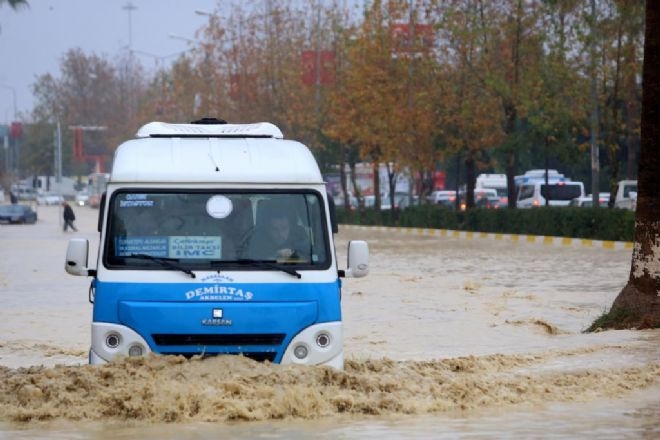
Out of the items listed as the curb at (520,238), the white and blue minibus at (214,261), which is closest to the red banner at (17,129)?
the curb at (520,238)

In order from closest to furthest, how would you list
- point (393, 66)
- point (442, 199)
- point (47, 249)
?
point (47, 249)
point (393, 66)
point (442, 199)

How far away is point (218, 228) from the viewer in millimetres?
11453

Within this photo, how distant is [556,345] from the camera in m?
17.1

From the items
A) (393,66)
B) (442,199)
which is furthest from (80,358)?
(442,199)

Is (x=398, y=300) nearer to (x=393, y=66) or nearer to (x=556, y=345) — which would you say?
(x=556, y=345)

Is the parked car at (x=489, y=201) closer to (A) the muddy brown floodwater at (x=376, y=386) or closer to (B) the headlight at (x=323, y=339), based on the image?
(A) the muddy brown floodwater at (x=376, y=386)

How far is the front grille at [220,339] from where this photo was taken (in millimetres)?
11016

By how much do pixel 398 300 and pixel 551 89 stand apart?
25.3 m

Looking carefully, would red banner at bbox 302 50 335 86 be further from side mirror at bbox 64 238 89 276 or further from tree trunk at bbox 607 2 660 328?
side mirror at bbox 64 238 89 276

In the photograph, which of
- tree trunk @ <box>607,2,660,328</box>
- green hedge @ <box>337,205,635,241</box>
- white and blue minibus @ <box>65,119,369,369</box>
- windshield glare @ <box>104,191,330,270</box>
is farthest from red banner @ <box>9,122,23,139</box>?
windshield glare @ <box>104,191,330,270</box>

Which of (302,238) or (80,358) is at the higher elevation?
(302,238)

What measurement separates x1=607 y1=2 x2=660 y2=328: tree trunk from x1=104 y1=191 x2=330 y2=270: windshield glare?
7147 mm

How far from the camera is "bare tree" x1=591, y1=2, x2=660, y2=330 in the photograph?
57.8 ft

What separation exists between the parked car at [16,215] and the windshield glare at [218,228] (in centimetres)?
6832
